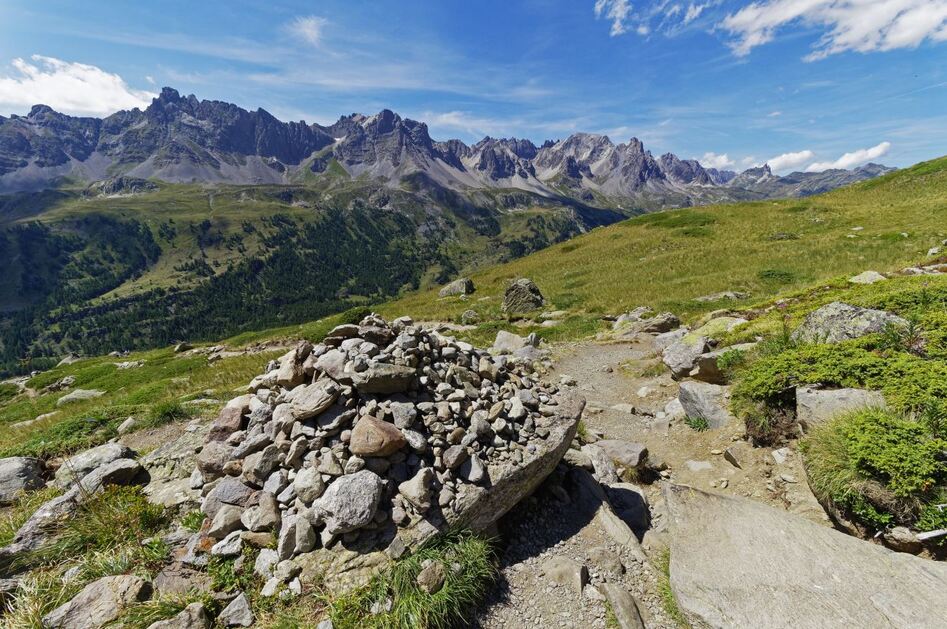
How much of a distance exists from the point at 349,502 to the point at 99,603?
3.69 meters

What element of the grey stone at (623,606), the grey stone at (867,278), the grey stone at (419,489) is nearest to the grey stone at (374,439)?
the grey stone at (419,489)

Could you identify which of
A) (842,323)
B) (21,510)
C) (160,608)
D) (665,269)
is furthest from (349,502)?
(665,269)

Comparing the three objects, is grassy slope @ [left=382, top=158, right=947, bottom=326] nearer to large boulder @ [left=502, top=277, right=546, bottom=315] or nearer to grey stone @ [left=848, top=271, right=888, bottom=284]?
large boulder @ [left=502, top=277, right=546, bottom=315]

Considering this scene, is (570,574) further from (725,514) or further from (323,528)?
(323,528)

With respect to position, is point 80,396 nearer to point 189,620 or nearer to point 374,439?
point 189,620

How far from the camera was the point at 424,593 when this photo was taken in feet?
20.4

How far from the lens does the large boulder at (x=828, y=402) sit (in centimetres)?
860

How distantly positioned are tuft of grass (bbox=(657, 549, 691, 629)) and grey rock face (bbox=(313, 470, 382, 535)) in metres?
5.15

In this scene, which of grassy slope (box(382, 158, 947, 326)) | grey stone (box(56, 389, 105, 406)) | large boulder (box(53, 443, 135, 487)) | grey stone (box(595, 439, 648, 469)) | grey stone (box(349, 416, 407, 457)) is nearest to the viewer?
grey stone (box(349, 416, 407, 457))

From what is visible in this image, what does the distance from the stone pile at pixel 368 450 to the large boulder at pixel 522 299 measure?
1185 inches

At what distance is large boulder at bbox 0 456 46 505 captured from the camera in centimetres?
952

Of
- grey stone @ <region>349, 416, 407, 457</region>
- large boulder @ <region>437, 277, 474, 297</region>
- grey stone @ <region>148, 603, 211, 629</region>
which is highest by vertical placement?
grey stone @ <region>349, 416, 407, 457</region>

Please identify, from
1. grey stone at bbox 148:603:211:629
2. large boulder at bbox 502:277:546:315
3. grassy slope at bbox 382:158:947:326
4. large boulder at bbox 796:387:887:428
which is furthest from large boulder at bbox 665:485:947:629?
→ large boulder at bbox 502:277:546:315

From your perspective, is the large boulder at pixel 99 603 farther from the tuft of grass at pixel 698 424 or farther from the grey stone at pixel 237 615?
the tuft of grass at pixel 698 424
